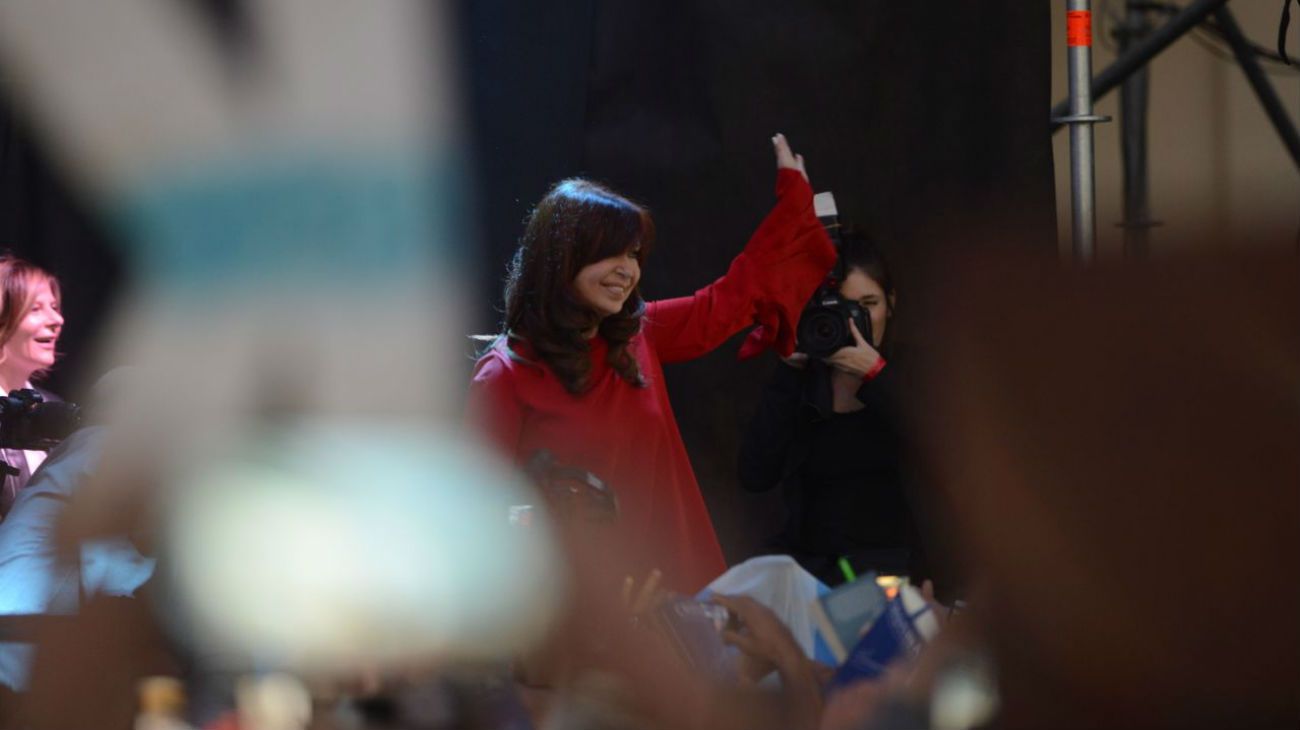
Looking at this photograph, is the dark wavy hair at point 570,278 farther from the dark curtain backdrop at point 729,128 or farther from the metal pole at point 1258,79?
the metal pole at point 1258,79

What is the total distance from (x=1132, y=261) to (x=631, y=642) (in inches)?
18.8

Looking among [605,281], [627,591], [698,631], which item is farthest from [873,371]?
[627,591]

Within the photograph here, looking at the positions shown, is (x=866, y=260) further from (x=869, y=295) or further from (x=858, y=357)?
(x=858, y=357)

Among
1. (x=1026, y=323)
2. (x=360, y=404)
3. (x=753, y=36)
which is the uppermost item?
(x=753, y=36)

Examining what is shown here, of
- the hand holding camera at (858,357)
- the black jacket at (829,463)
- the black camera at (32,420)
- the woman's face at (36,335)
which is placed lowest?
the black jacket at (829,463)

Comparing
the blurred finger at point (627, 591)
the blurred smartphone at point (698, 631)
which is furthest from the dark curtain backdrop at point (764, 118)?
the blurred finger at point (627, 591)

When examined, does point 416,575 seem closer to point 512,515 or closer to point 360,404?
point 512,515

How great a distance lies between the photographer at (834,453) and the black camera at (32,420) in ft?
3.52

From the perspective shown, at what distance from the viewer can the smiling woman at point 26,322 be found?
8.70ft

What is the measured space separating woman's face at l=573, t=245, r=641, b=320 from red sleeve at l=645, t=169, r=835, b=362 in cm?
20

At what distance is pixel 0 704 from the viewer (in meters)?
1.18

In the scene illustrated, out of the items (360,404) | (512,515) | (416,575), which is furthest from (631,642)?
(360,404)

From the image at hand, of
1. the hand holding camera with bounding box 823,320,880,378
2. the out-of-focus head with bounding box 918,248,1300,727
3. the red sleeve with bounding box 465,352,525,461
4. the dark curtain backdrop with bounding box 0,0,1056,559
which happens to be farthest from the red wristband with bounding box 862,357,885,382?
the out-of-focus head with bounding box 918,248,1300,727

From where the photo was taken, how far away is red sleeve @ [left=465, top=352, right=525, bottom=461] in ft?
7.38
